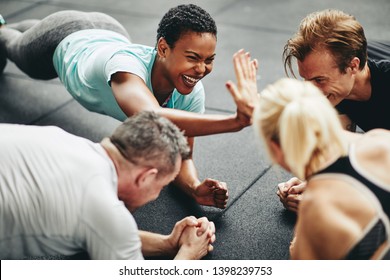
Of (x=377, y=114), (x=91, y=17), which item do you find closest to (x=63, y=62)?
(x=91, y=17)

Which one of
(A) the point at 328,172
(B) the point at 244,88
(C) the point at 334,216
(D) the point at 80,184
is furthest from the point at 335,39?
(D) the point at 80,184

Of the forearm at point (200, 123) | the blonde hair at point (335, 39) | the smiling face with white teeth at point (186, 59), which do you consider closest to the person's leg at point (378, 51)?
the blonde hair at point (335, 39)

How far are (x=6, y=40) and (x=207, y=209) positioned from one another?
1890 millimetres

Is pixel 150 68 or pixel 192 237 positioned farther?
pixel 150 68

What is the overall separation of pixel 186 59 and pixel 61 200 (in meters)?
1.05

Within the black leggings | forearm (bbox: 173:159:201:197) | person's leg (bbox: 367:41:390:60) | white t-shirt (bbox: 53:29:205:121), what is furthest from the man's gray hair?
the black leggings

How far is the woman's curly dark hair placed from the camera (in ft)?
8.50

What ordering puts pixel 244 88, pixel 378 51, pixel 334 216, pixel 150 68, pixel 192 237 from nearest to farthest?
pixel 334 216 → pixel 244 88 → pixel 192 237 → pixel 150 68 → pixel 378 51

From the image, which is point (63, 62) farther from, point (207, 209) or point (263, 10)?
point (263, 10)

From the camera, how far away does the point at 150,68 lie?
2760 millimetres

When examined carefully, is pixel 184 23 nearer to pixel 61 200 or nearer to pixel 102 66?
pixel 102 66

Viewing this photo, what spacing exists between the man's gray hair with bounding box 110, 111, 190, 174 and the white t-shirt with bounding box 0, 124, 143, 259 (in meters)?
0.08

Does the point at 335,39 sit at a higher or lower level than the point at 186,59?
higher

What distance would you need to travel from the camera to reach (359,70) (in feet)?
8.63
